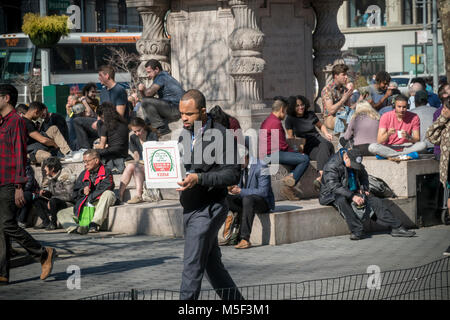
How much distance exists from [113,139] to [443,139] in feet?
18.2

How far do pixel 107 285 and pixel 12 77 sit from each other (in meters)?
28.5

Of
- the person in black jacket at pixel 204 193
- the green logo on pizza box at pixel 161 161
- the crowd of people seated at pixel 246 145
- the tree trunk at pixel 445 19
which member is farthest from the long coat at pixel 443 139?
the person in black jacket at pixel 204 193

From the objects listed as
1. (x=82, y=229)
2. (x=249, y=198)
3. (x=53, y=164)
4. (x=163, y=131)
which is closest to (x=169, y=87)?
(x=163, y=131)

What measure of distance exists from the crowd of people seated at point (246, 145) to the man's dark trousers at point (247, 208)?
1 centimetres

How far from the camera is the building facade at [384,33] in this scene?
60.0 meters

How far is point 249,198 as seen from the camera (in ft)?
35.6

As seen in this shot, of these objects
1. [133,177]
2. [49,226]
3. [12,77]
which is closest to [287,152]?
[133,177]

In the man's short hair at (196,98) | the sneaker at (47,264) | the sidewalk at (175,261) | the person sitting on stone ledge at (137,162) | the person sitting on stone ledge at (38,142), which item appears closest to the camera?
the man's short hair at (196,98)

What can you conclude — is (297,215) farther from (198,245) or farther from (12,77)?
(12,77)

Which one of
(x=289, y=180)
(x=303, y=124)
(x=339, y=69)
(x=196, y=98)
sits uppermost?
(x=339, y=69)

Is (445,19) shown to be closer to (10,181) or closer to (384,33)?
(10,181)

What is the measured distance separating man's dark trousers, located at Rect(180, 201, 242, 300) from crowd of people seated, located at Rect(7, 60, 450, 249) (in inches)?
154

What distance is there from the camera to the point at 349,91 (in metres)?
13.8

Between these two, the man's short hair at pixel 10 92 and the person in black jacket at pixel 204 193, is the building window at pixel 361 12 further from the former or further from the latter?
the person in black jacket at pixel 204 193
